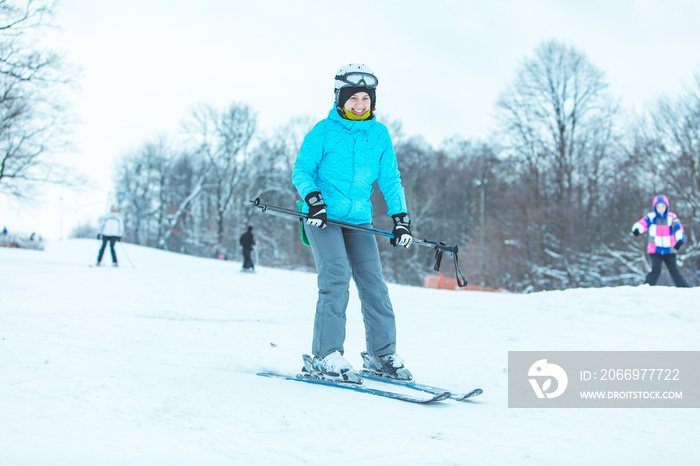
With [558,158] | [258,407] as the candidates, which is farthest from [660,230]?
[558,158]

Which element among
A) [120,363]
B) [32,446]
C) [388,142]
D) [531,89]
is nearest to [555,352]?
[388,142]

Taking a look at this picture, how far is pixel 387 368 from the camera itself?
11.7 feet

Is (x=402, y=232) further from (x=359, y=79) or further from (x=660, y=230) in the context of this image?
(x=660, y=230)

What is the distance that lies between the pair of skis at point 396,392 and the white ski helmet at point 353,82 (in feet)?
5.63

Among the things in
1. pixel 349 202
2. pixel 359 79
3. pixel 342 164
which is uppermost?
pixel 359 79

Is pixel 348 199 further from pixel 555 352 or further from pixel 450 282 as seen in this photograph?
pixel 450 282

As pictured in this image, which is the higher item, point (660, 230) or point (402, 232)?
point (660, 230)

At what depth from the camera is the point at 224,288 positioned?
32.2ft

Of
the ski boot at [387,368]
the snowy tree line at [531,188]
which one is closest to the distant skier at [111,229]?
the snowy tree line at [531,188]

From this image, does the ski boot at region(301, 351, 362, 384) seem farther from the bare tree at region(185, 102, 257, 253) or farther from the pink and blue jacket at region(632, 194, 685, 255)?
the bare tree at region(185, 102, 257, 253)

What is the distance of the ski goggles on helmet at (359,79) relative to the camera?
3559mm

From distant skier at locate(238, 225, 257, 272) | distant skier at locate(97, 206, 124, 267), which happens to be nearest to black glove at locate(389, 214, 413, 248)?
distant skier at locate(97, 206, 124, 267)

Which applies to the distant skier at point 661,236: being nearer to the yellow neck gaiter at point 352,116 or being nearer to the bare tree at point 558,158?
the yellow neck gaiter at point 352,116

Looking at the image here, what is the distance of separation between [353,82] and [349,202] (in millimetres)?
760
